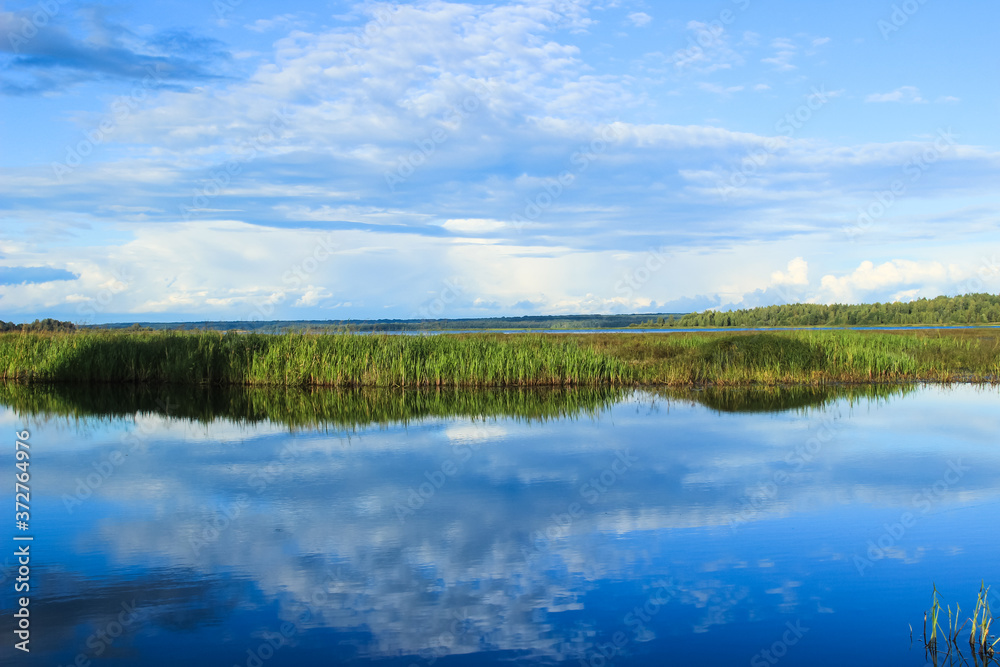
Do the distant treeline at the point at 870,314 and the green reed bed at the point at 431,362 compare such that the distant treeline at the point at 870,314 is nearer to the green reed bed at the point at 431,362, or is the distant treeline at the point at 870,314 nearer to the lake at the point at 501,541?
the green reed bed at the point at 431,362

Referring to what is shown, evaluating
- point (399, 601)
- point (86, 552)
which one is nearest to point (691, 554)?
point (399, 601)

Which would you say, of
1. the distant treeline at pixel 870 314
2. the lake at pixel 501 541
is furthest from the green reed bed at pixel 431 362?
the distant treeline at pixel 870 314

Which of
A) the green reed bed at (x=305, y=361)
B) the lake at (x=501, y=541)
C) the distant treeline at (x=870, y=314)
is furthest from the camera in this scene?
the distant treeline at (x=870, y=314)

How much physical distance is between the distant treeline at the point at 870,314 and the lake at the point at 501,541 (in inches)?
1772

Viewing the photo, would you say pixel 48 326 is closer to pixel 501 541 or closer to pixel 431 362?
pixel 431 362

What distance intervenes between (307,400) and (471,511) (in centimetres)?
801

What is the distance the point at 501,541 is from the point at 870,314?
55081mm

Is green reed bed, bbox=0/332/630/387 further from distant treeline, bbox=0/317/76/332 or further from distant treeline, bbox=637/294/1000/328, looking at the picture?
distant treeline, bbox=637/294/1000/328

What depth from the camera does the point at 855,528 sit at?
5590mm

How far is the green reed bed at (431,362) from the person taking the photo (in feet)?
50.3

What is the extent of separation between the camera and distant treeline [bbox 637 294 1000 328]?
48.4 meters

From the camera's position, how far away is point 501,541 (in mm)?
5246

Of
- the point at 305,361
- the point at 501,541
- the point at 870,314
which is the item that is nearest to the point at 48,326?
the point at 305,361

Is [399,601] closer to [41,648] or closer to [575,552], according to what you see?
[575,552]
